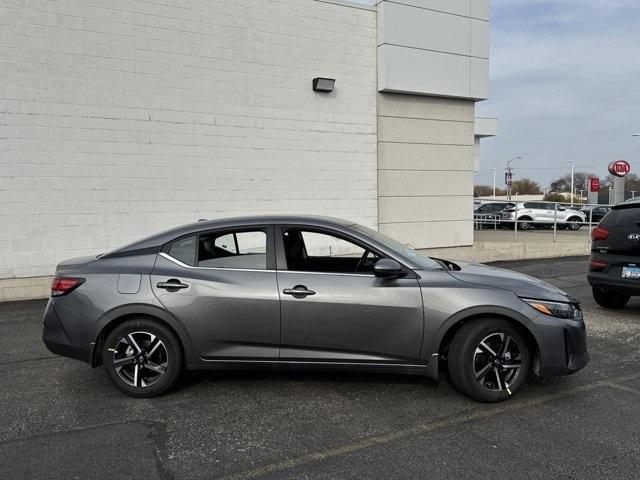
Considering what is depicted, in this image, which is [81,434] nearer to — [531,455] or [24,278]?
[531,455]

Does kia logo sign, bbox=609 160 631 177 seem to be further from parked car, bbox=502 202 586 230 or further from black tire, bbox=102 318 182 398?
black tire, bbox=102 318 182 398

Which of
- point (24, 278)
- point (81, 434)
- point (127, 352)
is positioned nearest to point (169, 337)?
point (127, 352)

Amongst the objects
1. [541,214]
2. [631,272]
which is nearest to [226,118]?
[631,272]

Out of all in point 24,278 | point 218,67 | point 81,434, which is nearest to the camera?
point 81,434

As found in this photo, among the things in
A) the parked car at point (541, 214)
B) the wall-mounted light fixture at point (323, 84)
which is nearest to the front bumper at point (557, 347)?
the wall-mounted light fixture at point (323, 84)

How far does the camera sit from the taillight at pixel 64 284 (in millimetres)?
4281

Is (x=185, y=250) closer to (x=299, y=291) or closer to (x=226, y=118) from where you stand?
(x=299, y=291)

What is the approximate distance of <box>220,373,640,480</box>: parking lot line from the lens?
10.3 ft

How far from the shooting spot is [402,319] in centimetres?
404

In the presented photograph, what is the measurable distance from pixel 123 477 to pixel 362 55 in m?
9.99

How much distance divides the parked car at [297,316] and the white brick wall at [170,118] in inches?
195

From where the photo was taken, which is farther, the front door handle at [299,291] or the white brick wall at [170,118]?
the white brick wall at [170,118]

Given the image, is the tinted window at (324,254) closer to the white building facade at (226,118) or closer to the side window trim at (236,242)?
the side window trim at (236,242)

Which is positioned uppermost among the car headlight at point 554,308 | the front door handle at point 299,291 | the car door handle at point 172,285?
the car door handle at point 172,285
